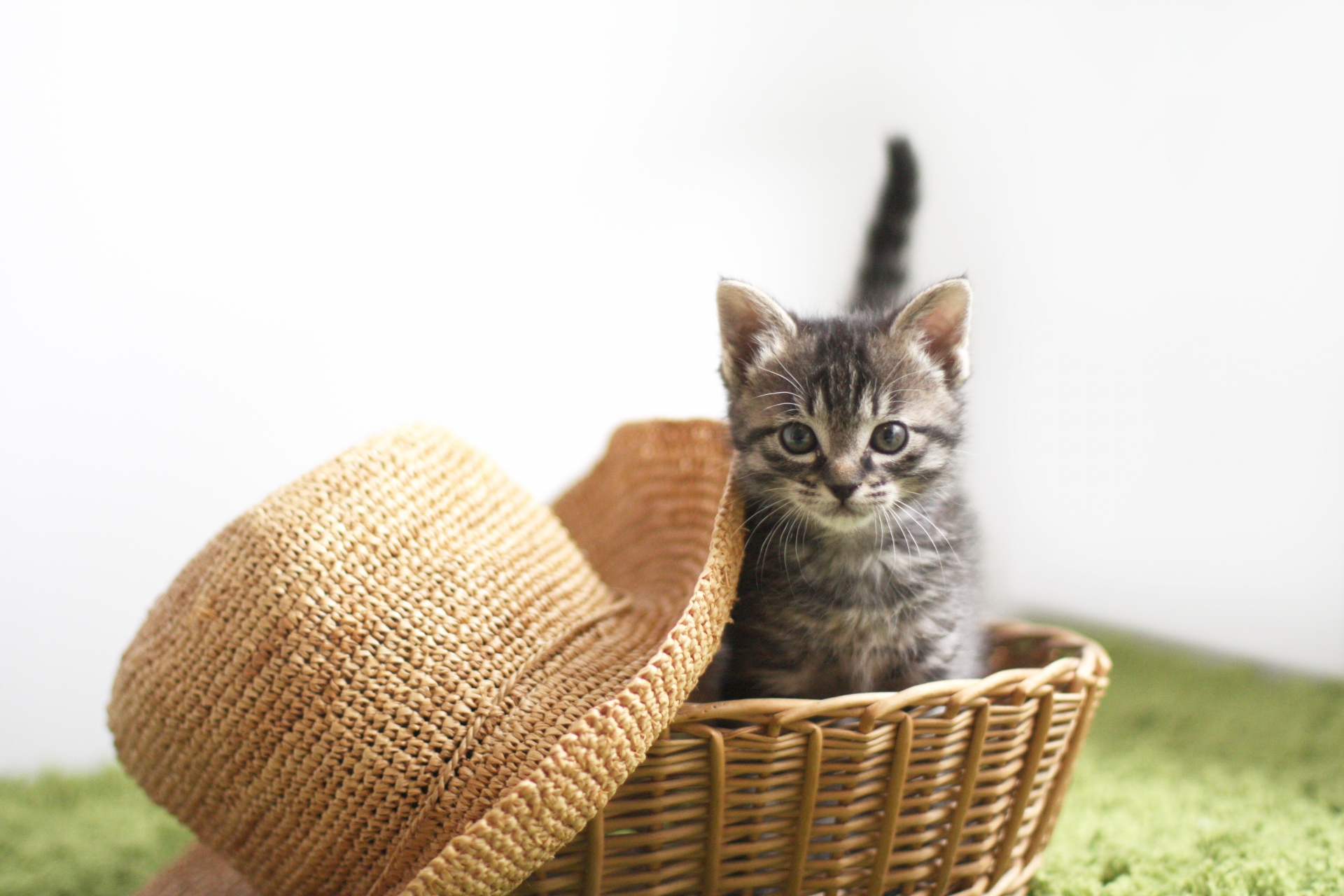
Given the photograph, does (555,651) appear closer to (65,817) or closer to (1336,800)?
(65,817)

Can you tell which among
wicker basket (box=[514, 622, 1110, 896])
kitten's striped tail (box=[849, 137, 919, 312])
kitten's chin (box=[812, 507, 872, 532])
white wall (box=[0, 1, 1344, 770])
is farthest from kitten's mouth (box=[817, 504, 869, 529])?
white wall (box=[0, 1, 1344, 770])

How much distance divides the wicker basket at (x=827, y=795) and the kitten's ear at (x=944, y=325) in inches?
Result: 14.6

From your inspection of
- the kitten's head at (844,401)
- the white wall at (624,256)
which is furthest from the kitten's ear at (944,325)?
the white wall at (624,256)

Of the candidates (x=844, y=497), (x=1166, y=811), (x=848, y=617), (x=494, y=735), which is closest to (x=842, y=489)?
(x=844, y=497)

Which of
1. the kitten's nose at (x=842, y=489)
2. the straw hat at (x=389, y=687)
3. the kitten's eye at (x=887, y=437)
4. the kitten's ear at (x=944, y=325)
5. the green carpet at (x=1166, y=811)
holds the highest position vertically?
the kitten's ear at (x=944, y=325)

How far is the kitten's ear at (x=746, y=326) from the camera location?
1135 millimetres

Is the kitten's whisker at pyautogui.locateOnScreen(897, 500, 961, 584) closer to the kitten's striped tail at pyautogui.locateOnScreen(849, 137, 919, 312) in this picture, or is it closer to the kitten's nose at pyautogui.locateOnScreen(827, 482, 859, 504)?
the kitten's nose at pyautogui.locateOnScreen(827, 482, 859, 504)

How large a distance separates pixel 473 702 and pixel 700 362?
1.57 meters

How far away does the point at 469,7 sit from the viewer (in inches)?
77.8

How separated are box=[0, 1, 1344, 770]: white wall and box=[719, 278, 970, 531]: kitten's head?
3.51 ft

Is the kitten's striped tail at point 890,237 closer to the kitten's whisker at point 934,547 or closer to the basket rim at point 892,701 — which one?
the kitten's whisker at point 934,547

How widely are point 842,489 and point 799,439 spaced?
96 millimetres

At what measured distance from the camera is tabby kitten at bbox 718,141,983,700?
42.8 inches

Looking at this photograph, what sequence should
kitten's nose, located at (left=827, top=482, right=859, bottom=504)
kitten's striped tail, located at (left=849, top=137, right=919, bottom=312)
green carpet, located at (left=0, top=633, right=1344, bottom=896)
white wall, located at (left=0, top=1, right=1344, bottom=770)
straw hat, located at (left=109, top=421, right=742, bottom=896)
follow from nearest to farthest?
straw hat, located at (left=109, top=421, right=742, bottom=896)
kitten's nose, located at (left=827, top=482, right=859, bottom=504)
green carpet, located at (left=0, top=633, right=1344, bottom=896)
kitten's striped tail, located at (left=849, top=137, right=919, bottom=312)
white wall, located at (left=0, top=1, right=1344, bottom=770)
